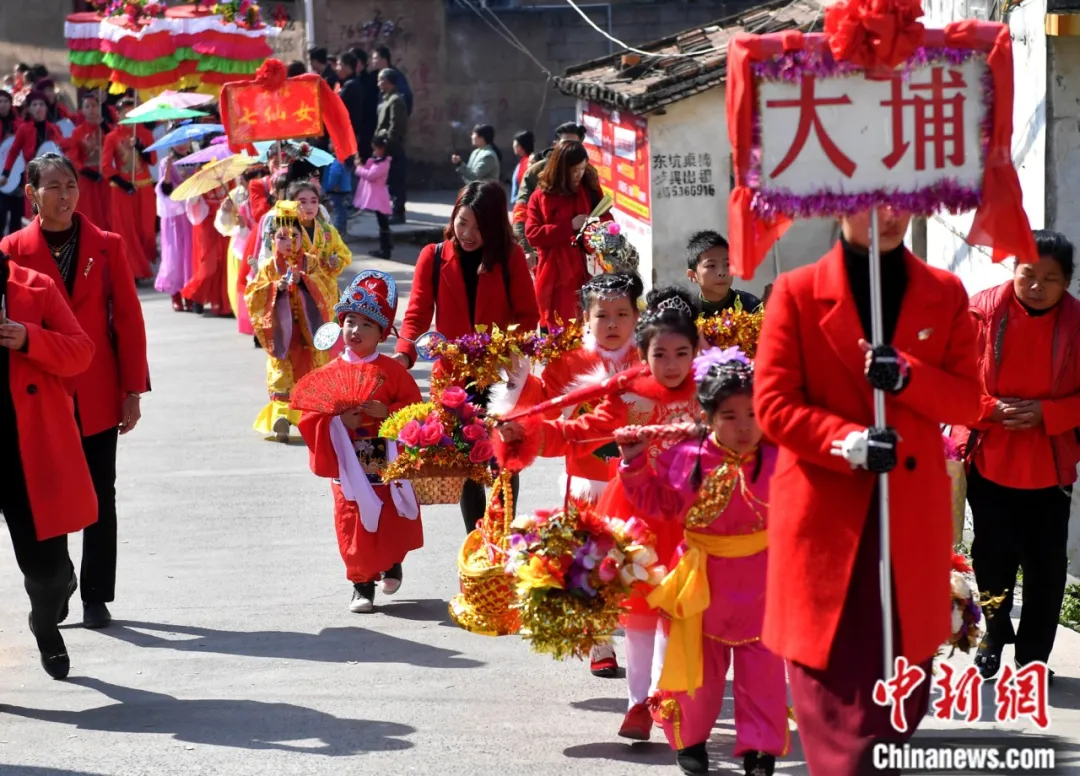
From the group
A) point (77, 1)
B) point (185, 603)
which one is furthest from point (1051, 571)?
point (77, 1)

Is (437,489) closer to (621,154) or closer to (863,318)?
(863,318)

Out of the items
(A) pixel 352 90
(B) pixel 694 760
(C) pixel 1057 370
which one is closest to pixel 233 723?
(B) pixel 694 760

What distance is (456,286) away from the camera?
8734mm

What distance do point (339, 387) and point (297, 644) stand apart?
1.25m

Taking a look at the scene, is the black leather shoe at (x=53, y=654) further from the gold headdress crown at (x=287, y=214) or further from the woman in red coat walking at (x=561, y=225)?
the woman in red coat walking at (x=561, y=225)

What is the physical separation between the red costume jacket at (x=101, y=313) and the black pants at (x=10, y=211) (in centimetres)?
1351

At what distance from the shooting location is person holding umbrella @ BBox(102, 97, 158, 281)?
19.9 m

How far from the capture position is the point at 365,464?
8312 mm

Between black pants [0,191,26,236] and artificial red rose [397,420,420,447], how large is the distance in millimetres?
14946

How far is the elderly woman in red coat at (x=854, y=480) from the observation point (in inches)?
187

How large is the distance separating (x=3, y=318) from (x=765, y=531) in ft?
10.2

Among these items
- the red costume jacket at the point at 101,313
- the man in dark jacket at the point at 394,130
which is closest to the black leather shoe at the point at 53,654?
Answer: the red costume jacket at the point at 101,313

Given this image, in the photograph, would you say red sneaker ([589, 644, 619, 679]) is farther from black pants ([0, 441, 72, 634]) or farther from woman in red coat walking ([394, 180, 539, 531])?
black pants ([0, 441, 72, 634])

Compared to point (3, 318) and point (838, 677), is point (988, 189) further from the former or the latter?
point (3, 318)
